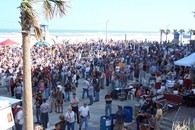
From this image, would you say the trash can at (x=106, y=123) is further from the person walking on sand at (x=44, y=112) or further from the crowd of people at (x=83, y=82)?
the person walking on sand at (x=44, y=112)

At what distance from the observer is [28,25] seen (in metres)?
7.04

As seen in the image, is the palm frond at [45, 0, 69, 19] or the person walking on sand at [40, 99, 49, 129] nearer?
the palm frond at [45, 0, 69, 19]

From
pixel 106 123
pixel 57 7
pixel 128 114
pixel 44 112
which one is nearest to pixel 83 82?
pixel 128 114

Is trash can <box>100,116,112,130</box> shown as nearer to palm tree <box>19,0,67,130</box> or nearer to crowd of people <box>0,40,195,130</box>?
crowd of people <box>0,40,195,130</box>

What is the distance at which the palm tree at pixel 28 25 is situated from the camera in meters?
6.93

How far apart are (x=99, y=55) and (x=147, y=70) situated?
22.8 ft

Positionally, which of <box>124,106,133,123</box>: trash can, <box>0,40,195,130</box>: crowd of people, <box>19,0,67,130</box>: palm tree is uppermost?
<box>19,0,67,130</box>: palm tree

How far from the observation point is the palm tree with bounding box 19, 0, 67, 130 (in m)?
6.93

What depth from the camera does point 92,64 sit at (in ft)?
88.6

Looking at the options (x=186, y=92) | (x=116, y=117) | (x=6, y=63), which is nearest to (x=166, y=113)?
(x=186, y=92)

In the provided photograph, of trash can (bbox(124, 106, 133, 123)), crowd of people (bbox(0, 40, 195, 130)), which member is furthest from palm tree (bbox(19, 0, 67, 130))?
trash can (bbox(124, 106, 133, 123))

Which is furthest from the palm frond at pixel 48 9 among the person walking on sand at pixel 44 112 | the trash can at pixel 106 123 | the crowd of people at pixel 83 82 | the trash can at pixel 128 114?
the trash can at pixel 128 114

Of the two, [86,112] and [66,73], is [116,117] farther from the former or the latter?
[66,73]

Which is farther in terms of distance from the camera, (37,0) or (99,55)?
(99,55)
